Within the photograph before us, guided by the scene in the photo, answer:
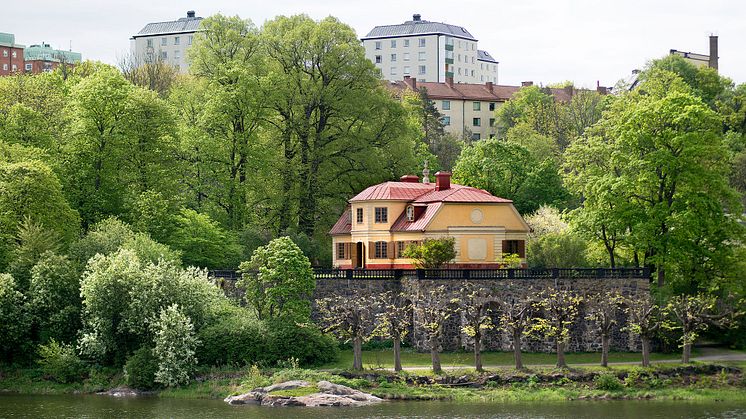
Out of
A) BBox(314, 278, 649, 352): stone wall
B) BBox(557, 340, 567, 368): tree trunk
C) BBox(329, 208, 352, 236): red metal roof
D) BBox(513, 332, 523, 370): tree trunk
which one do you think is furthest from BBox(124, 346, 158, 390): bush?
BBox(329, 208, 352, 236): red metal roof

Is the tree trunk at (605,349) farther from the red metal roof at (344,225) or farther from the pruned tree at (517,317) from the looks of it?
the red metal roof at (344,225)

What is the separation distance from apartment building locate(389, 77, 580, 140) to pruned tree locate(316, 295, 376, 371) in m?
77.8

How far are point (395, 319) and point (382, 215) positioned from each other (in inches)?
469

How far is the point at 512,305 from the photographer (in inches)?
2584

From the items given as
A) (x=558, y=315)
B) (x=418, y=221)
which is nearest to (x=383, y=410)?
(x=558, y=315)

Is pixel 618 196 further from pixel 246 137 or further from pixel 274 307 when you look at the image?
pixel 246 137

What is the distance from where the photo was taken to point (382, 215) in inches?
2943

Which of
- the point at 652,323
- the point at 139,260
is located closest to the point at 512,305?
the point at 652,323

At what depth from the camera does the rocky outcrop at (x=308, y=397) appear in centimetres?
5694

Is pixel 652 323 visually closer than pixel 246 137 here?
Yes

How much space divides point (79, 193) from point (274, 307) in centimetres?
1724

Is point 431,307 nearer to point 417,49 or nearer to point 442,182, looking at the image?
point 442,182

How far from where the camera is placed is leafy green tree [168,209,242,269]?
74.8 metres

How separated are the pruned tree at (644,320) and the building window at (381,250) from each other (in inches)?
569
